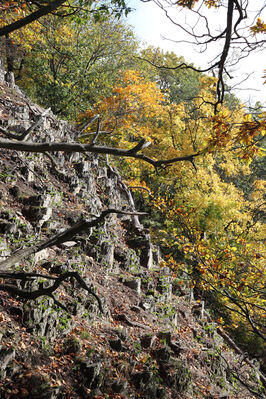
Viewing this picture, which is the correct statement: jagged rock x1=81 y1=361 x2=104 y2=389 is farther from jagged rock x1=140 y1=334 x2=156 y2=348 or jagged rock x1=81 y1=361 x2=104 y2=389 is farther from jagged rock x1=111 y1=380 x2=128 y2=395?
jagged rock x1=140 y1=334 x2=156 y2=348

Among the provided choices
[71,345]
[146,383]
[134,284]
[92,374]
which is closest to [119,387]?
[92,374]

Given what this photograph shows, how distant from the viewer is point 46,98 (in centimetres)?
1549

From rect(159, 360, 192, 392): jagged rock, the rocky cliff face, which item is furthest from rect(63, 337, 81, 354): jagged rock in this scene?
rect(159, 360, 192, 392): jagged rock

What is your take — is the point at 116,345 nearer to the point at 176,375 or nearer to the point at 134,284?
the point at 176,375

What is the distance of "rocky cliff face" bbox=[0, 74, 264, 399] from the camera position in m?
4.14

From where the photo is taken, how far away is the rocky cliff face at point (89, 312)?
4.14 metres

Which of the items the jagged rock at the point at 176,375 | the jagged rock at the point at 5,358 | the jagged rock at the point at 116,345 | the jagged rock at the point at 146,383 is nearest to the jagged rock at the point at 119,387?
the jagged rock at the point at 146,383

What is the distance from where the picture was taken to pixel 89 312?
584 centimetres

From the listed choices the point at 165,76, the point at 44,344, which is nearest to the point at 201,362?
the point at 44,344

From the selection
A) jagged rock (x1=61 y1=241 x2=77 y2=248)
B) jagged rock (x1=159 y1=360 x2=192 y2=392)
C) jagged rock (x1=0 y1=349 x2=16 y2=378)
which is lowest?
jagged rock (x1=159 y1=360 x2=192 y2=392)

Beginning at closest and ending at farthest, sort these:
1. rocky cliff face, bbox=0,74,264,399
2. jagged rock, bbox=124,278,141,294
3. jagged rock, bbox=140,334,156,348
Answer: rocky cliff face, bbox=0,74,264,399
jagged rock, bbox=140,334,156,348
jagged rock, bbox=124,278,141,294

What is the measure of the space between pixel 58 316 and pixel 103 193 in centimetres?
693

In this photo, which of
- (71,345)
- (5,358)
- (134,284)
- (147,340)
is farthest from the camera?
(134,284)

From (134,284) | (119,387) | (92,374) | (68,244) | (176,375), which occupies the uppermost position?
(68,244)
